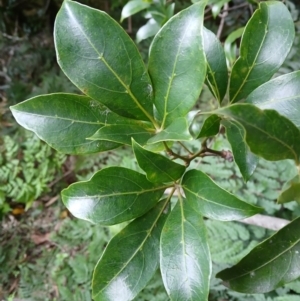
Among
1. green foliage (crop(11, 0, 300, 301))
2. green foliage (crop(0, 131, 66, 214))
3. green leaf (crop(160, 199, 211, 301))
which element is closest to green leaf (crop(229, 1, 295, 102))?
green foliage (crop(11, 0, 300, 301))

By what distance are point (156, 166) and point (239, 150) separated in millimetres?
131

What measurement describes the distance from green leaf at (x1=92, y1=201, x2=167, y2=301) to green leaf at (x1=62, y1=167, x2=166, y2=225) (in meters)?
0.03

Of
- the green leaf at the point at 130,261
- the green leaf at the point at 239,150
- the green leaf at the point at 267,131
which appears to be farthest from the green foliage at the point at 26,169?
the green leaf at the point at 267,131

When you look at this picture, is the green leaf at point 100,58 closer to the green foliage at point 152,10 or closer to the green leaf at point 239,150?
the green leaf at point 239,150

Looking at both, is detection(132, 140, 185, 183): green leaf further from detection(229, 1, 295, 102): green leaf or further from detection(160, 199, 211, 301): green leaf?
detection(229, 1, 295, 102): green leaf

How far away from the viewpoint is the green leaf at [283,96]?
480mm

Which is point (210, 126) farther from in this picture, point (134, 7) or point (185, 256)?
point (134, 7)

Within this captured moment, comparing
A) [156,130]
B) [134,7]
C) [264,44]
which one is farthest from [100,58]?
[134,7]

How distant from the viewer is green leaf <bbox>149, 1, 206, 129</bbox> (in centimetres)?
46

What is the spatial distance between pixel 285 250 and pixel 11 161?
5.58 ft

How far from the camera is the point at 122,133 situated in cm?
50

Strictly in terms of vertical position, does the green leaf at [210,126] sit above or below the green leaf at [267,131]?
below

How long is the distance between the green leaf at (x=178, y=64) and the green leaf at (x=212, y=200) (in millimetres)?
92

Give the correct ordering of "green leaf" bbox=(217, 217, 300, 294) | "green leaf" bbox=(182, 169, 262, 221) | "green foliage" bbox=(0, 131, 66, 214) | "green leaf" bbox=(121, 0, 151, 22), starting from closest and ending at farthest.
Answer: "green leaf" bbox=(182, 169, 262, 221)
"green leaf" bbox=(217, 217, 300, 294)
"green leaf" bbox=(121, 0, 151, 22)
"green foliage" bbox=(0, 131, 66, 214)
